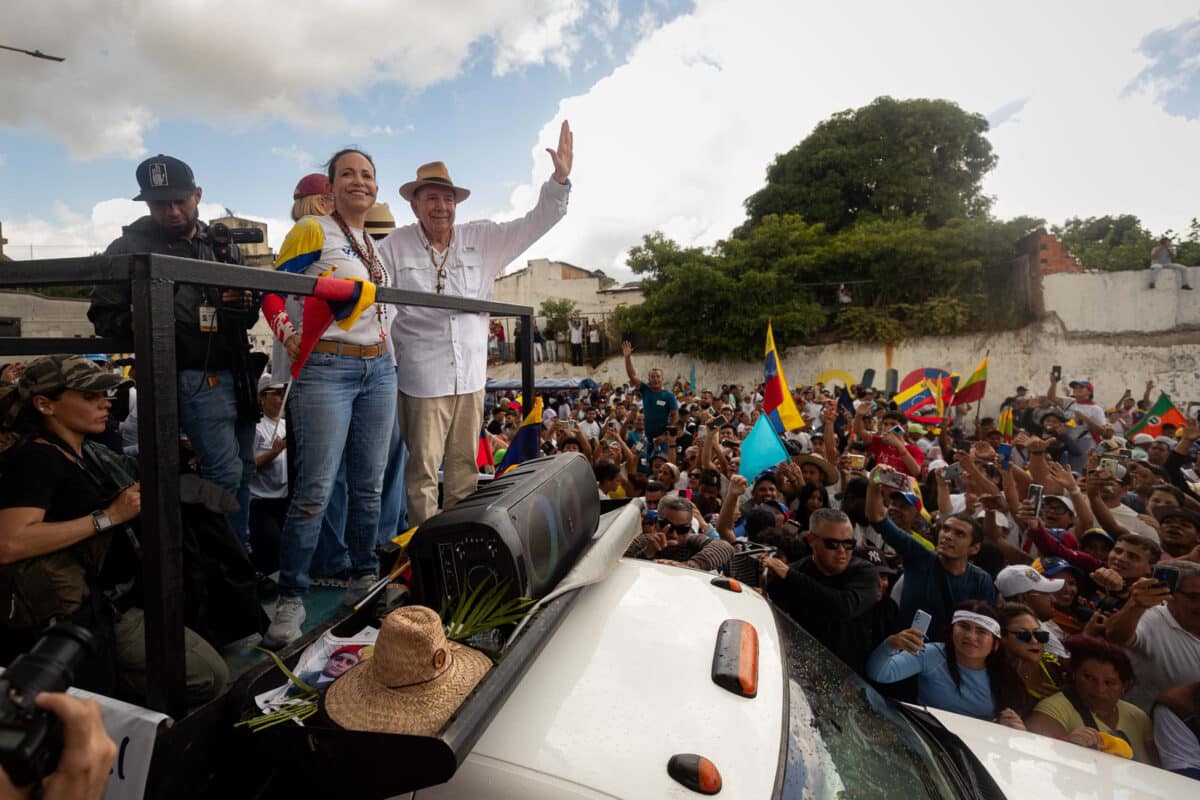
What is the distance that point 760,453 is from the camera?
6.14 metres

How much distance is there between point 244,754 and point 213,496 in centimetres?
80

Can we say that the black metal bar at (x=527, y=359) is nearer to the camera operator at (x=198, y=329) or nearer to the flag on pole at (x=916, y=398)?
the camera operator at (x=198, y=329)

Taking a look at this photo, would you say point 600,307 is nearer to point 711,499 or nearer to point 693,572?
point 711,499

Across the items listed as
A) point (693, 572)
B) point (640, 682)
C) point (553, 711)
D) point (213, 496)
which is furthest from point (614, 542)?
point (213, 496)

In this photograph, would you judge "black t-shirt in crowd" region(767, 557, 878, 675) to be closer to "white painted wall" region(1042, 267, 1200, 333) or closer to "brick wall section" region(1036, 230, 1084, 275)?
"brick wall section" region(1036, 230, 1084, 275)

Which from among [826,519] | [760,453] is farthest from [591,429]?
[826,519]

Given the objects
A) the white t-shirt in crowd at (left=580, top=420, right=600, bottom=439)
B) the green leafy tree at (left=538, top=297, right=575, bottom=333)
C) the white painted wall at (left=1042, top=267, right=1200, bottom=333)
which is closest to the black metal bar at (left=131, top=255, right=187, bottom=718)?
the white t-shirt in crowd at (left=580, top=420, right=600, bottom=439)

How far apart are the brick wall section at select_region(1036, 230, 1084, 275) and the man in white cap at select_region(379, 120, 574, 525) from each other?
22.2 metres

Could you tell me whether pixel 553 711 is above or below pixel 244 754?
above

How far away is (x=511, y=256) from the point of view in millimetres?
3107

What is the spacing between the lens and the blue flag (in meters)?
6.10

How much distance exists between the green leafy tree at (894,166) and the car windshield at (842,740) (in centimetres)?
2499

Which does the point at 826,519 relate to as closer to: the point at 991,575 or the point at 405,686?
the point at 991,575

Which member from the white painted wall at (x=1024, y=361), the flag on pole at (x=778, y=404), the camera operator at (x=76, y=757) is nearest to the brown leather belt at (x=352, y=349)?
the camera operator at (x=76, y=757)
